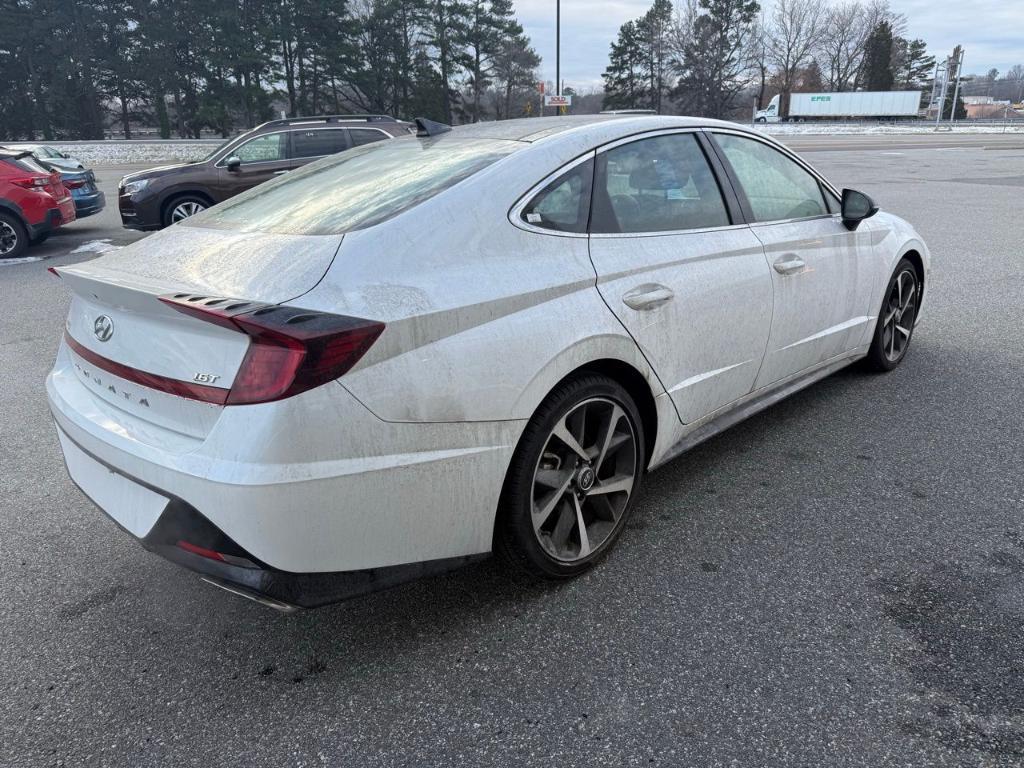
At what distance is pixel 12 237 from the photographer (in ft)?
34.4

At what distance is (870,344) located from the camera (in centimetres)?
460

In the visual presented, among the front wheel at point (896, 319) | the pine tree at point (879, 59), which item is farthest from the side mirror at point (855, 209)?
the pine tree at point (879, 59)

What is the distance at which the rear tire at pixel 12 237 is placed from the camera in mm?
10352

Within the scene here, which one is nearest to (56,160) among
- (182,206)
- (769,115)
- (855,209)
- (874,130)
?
(182,206)

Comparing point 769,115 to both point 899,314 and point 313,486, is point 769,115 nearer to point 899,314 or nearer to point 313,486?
point 899,314

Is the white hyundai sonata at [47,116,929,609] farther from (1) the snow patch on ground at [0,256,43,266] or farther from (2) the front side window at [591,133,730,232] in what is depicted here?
(1) the snow patch on ground at [0,256,43,266]

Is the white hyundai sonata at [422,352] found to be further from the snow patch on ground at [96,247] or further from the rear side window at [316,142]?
the snow patch on ground at [96,247]

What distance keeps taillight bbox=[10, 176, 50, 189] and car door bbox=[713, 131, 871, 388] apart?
10.3m

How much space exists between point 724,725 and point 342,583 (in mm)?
1128

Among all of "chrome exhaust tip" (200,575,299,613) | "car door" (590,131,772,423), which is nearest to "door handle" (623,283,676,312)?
"car door" (590,131,772,423)

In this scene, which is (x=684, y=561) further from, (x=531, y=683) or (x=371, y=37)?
(x=371, y=37)

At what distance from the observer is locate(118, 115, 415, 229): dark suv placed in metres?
11.1

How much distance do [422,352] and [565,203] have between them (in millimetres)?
900

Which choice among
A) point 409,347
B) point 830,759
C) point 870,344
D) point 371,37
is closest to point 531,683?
point 830,759
